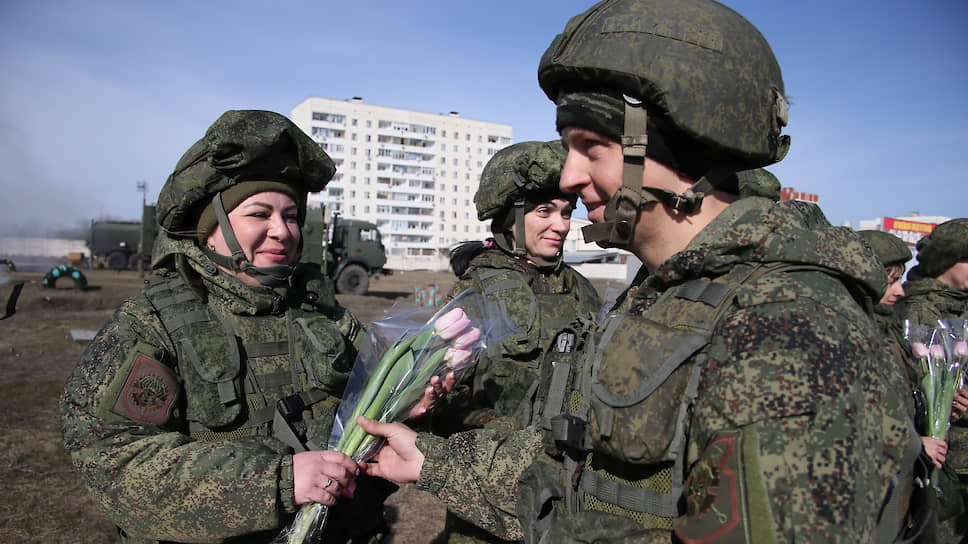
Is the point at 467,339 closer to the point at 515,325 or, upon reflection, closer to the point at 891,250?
the point at 515,325

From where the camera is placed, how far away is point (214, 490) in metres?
2.02

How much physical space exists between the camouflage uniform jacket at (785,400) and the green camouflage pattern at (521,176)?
7.09 ft

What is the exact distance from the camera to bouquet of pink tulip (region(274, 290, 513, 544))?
223cm

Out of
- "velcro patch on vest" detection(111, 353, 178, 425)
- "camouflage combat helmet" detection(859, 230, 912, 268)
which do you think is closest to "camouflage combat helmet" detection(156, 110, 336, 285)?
"velcro patch on vest" detection(111, 353, 178, 425)

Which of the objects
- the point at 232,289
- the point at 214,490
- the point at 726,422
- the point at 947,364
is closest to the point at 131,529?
the point at 214,490

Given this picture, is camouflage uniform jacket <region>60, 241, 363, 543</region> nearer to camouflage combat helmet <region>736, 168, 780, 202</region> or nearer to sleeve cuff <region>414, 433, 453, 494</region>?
sleeve cuff <region>414, 433, 453, 494</region>

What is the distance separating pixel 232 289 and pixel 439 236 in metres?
86.7

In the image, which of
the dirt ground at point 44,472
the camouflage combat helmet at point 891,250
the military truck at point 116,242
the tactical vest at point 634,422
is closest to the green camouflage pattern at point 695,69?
the tactical vest at point 634,422

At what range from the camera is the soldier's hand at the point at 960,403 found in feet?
11.8

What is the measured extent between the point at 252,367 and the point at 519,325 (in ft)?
5.35

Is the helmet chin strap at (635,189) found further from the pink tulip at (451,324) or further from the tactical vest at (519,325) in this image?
the tactical vest at (519,325)

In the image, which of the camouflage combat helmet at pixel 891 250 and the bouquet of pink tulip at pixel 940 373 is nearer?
the bouquet of pink tulip at pixel 940 373

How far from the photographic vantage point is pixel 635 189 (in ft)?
5.52

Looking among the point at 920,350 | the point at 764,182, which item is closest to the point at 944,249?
the point at 920,350
